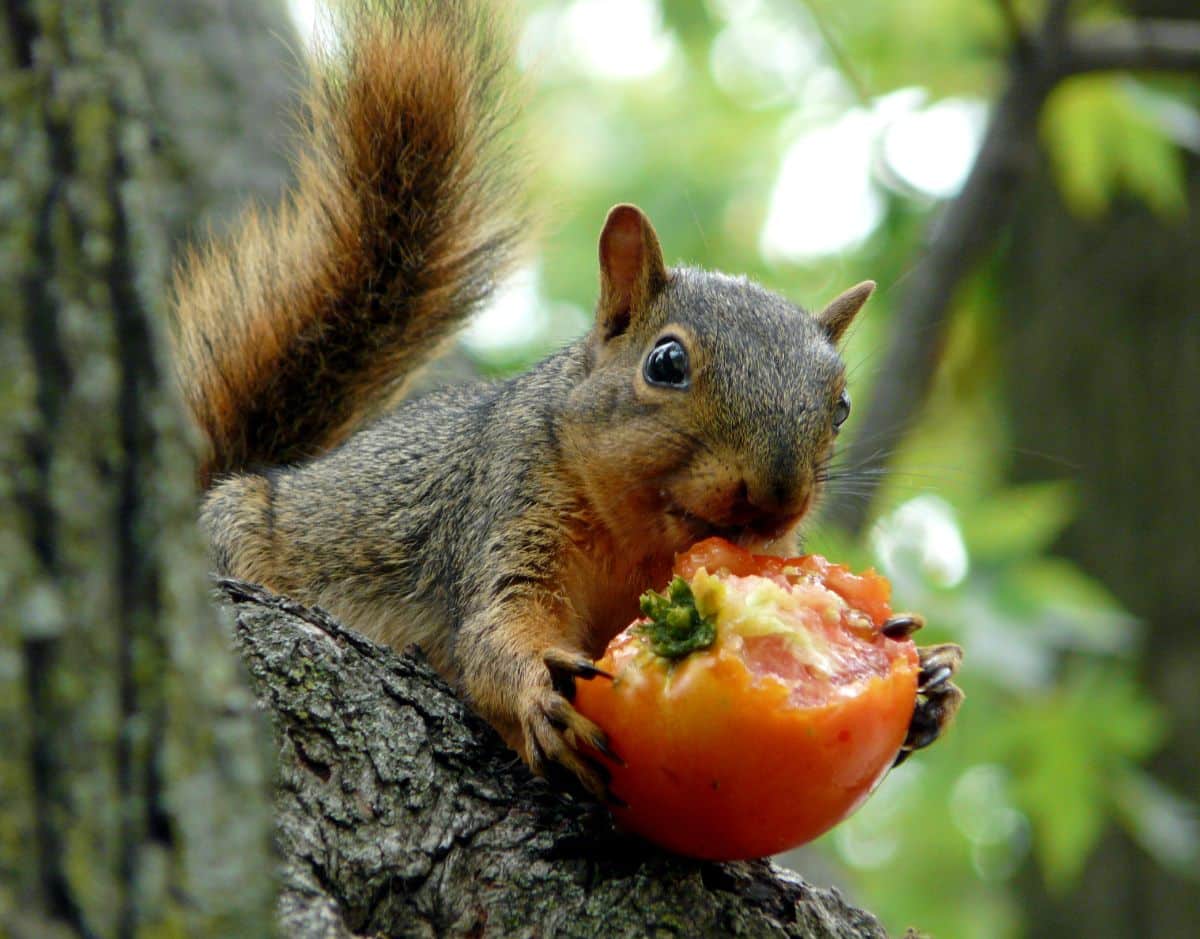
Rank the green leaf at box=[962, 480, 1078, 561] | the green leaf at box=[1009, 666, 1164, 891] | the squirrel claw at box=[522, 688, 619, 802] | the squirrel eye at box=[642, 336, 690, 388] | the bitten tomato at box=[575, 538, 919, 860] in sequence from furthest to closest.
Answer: the green leaf at box=[1009, 666, 1164, 891]
the green leaf at box=[962, 480, 1078, 561]
the squirrel eye at box=[642, 336, 690, 388]
the squirrel claw at box=[522, 688, 619, 802]
the bitten tomato at box=[575, 538, 919, 860]

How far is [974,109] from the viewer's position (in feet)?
15.6

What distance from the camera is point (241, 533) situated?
2750 mm

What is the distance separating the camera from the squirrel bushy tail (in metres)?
2.79

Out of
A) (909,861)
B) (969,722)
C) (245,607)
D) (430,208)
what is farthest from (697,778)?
(909,861)

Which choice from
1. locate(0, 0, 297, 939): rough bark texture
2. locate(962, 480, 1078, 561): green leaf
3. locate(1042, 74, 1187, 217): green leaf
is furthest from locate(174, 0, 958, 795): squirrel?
locate(1042, 74, 1187, 217): green leaf

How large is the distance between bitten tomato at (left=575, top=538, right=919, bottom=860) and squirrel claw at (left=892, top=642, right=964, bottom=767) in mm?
178

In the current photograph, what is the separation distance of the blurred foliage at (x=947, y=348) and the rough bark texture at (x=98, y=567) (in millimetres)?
1854

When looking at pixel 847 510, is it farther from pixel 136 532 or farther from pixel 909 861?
pixel 909 861

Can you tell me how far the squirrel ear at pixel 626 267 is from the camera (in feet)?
8.19

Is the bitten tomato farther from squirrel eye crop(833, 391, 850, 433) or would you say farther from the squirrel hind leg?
the squirrel hind leg

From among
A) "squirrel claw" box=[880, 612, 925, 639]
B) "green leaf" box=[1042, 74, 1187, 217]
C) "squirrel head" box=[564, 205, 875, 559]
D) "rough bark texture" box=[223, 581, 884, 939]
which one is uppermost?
"green leaf" box=[1042, 74, 1187, 217]

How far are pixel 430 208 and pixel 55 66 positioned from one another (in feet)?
6.43

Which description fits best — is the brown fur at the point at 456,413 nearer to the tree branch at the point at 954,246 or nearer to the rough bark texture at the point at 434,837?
the rough bark texture at the point at 434,837

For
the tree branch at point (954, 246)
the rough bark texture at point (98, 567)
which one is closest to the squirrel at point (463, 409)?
the rough bark texture at point (98, 567)
